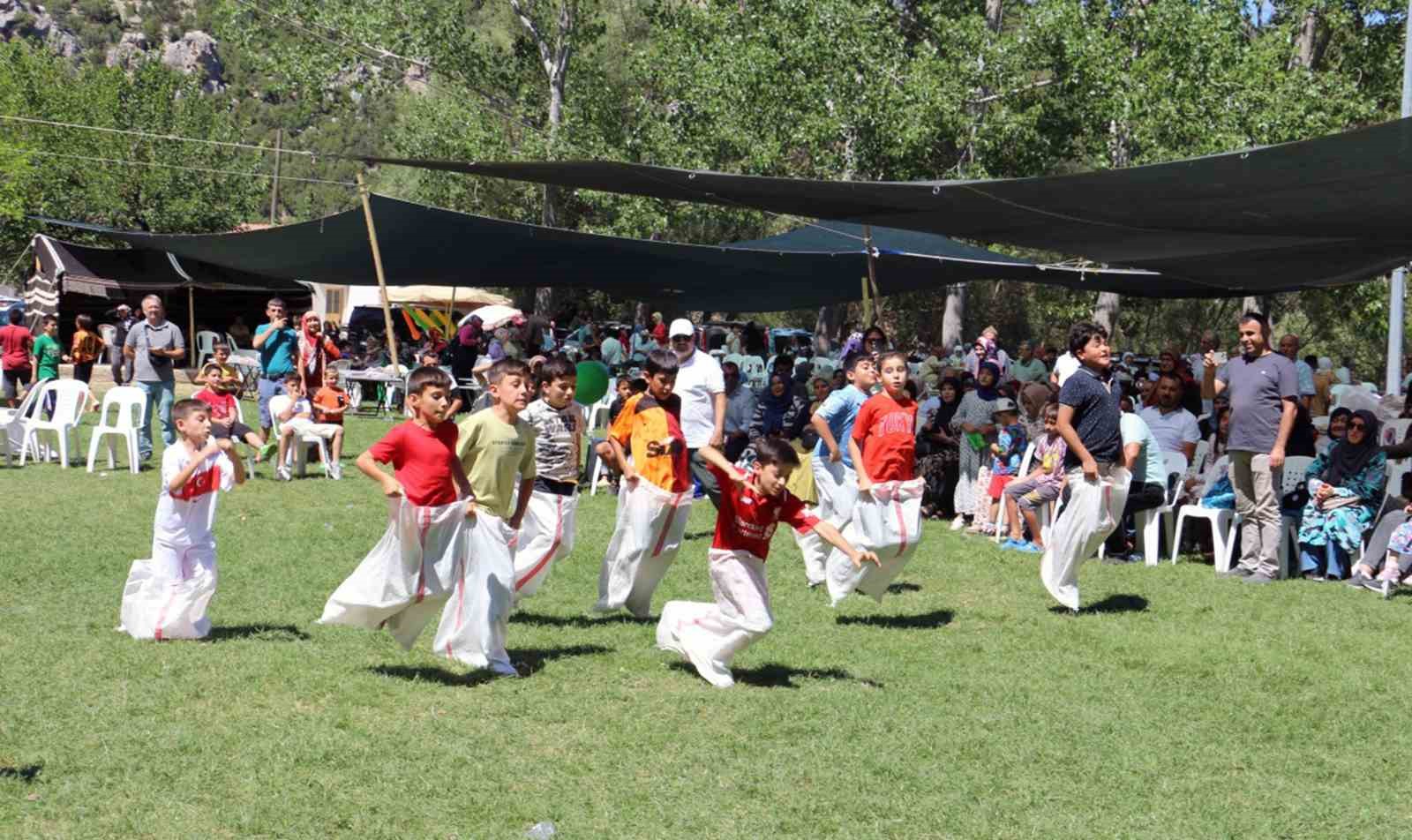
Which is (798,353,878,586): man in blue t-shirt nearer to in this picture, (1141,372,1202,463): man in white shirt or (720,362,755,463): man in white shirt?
(1141,372,1202,463): man in white shirt

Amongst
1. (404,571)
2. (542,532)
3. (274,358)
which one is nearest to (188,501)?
(404,571)

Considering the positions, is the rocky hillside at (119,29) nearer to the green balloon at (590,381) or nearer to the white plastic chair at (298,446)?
the white plastic chair at (298,446)

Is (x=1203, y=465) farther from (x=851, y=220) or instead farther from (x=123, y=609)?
(x=123, y=609)

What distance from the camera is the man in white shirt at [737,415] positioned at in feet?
48.6

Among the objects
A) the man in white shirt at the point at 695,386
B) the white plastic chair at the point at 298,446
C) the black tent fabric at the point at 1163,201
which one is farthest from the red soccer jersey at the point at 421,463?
the white plastic chair at the point at 298,446

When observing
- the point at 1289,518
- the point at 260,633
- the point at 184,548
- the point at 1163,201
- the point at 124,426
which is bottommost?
the point at 260,633

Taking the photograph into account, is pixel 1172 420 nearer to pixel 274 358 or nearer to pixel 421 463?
pixel 421 463

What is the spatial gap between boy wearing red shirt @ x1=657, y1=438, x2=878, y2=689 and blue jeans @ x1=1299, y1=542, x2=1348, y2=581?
520 centimetres

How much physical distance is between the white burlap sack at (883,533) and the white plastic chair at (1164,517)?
10.7ft

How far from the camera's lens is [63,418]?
16.5 m

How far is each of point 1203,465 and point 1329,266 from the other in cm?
387

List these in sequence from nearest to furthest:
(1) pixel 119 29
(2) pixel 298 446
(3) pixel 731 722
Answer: (3) pixel 731 722, (2) pixel 298 446, (1) pixel 119 29

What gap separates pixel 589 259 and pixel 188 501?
12.6 metres

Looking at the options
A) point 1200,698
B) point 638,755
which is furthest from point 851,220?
point 638,755
